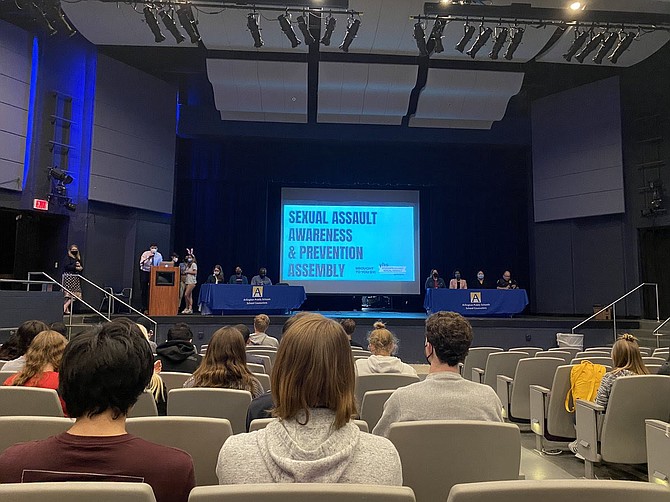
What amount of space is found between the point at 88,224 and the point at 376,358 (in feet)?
26.2

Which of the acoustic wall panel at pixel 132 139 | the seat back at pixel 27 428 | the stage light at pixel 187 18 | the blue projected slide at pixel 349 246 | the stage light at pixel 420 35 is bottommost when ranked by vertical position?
the seat back at pixel 27 428

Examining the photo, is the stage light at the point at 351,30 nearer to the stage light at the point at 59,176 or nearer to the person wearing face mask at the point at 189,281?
the person wearing face mask at the point at 189,281

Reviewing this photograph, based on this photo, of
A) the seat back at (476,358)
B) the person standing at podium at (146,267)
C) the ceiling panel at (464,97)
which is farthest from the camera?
the ceiling panel at (464,97)

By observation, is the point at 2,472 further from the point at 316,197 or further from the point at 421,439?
the point at 316,197

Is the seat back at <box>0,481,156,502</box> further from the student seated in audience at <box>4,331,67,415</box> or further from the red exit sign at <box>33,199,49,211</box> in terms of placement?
the red exit sign at <box>33,199,49,211</box>

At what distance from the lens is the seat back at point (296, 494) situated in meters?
0.85

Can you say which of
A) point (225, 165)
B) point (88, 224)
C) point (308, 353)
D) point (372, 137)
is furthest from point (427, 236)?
point (308, 353)

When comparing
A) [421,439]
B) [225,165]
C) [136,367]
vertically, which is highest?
[225,165]

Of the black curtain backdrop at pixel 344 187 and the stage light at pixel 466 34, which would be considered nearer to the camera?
the stage light at pixel 466 34

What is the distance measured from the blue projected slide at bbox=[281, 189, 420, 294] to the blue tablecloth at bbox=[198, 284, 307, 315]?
1.93 metres

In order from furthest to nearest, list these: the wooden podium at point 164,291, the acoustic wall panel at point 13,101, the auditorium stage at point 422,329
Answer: the wooden podium at point 164,291
the auditorium stage at point 422,329
the acoustic wall panel at point 13,101

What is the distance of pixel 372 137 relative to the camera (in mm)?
11797

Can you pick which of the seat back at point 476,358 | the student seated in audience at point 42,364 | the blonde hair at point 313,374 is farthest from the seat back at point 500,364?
the blonde hair at point 313,374

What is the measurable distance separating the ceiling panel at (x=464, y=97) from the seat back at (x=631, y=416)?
26.5ft
